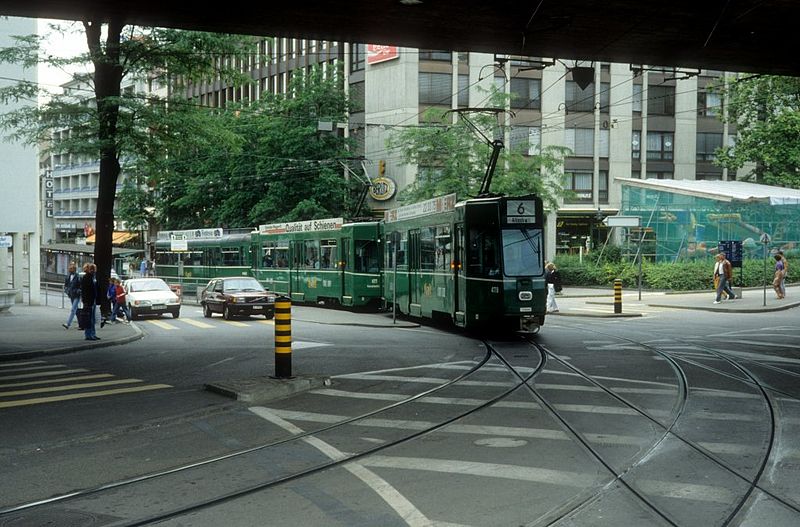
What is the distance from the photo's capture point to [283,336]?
13.2 metres

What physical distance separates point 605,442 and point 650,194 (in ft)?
132

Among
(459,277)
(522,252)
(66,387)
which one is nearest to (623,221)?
(459,277)

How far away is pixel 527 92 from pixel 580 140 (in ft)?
16.7

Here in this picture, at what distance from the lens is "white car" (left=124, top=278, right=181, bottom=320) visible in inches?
1316

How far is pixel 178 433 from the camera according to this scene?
10.0 meters

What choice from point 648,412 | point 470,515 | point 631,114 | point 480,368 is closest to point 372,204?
point 631,114

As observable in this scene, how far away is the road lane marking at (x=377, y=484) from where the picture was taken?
638 centimetres

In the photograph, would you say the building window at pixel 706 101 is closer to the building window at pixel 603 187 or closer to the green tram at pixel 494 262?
the building window at pixel 603 187

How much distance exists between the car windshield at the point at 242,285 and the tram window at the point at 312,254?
12.8 feet

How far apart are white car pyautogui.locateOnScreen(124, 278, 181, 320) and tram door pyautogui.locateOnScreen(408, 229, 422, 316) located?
11.4 meters

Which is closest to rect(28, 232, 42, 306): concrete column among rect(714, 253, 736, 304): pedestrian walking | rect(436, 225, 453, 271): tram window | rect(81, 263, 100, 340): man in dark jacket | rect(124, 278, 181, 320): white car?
rect(124, 278, 181, 320): white car

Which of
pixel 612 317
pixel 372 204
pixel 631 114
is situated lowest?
pixel 612 317

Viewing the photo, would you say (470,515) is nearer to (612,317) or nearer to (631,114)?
(612,317)

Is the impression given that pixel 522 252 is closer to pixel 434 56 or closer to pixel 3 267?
pixel 3 267
